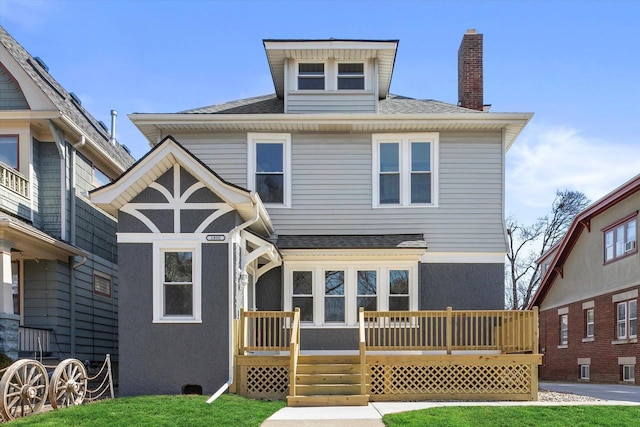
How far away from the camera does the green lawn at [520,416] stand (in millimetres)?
8750

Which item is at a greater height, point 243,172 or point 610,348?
point 243,172

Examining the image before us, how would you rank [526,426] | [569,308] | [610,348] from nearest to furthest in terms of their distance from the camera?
[526,426] → [610,348] → [569,308]

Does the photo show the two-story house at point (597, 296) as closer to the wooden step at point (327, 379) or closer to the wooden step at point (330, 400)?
the wooden step at point (327, 379)

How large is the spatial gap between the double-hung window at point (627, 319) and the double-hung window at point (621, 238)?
62.4 inches

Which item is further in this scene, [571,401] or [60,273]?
[60,273]

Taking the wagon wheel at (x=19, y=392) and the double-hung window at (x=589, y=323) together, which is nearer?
the wagon wheel at (x=19, y=392)

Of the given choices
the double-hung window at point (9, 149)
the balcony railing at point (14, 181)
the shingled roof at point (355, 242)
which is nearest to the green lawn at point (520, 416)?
the shingled roof at point (355, 242)

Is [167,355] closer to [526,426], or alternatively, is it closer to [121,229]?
[121,229]

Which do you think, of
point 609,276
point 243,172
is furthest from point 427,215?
point 609,276

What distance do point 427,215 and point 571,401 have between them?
5418 mm

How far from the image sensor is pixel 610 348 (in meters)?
19.5

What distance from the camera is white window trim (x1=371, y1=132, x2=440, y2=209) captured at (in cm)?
1484

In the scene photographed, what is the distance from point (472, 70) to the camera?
55.2 ft

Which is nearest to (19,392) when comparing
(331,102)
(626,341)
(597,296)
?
(331,102)
